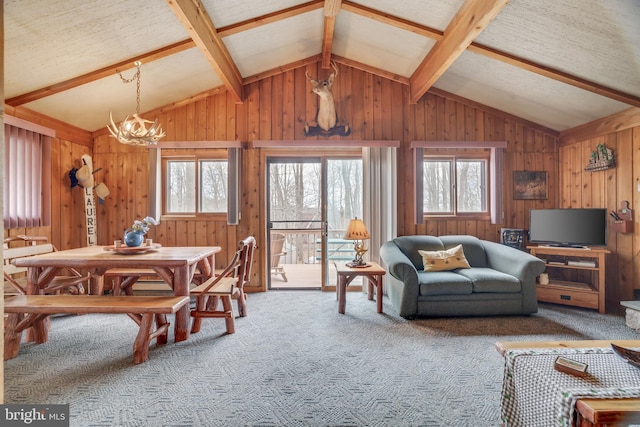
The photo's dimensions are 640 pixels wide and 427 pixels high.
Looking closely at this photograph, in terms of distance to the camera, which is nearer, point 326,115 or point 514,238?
point 514,238

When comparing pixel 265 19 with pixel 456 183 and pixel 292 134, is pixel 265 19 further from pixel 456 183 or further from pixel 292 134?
pixel 456 183

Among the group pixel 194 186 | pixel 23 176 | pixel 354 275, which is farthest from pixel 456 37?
pixel 23 176

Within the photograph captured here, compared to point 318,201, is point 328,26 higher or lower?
higher

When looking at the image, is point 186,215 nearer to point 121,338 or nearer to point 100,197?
point 100,197

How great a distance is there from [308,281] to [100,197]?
325 centimetres

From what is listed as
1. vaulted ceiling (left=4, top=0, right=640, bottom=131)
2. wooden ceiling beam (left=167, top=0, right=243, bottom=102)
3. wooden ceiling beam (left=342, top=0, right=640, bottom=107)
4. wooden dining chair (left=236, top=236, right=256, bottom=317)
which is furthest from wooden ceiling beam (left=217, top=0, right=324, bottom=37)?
wooden dining chair (left=236, top=236, right=256, bottom=317)

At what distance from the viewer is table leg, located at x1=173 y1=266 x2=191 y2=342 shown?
2.75m

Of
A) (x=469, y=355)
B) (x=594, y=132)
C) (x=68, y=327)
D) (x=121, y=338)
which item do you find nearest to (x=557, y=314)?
(x=469, y=355)

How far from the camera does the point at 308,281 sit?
16.8ft

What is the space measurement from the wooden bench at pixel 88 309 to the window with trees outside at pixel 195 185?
2183 millimetres

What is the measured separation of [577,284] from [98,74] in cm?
596

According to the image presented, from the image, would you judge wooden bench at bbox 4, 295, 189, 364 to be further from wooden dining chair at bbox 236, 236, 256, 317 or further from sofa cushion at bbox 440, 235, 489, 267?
sofa cushion at bbox 440, 235, 489, 267

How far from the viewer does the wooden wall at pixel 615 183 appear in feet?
11.5

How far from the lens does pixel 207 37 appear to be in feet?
10.1
